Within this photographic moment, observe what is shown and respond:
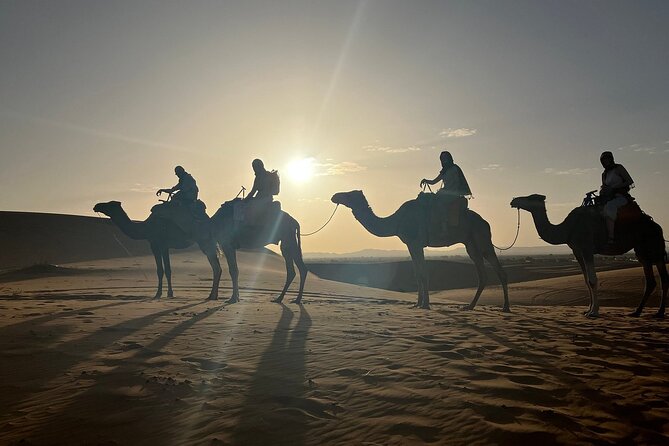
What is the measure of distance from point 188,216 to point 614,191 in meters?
11.1

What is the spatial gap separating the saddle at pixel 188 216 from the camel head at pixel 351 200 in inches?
154

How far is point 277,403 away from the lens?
3600mm

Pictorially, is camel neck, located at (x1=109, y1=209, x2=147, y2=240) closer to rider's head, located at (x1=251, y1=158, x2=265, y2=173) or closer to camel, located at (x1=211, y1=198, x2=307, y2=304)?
camel, located at (x1=211, y1=198, x2=307, y2=304)

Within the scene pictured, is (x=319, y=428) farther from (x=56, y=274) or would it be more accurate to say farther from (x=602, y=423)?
(x=56, y=274)

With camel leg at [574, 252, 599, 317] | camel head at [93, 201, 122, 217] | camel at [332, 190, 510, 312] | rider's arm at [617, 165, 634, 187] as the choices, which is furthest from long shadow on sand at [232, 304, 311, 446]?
camel head at [93, 201, 122, 217]

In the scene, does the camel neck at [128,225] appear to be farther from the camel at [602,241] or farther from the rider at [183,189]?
the camel at [602,241]

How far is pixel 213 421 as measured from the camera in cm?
326

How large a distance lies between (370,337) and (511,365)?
2058 millimetres

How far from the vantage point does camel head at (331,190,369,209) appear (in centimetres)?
1256

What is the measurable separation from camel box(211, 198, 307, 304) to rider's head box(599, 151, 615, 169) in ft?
25.4

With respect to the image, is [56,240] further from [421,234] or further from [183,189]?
[421,234]

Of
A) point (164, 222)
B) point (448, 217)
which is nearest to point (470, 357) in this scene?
point (448, 217)

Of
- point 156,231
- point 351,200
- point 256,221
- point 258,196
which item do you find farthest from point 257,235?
point 156,231

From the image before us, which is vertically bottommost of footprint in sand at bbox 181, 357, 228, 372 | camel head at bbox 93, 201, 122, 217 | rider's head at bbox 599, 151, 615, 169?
footprint in sand at bbox 181, 357, 228, 372
